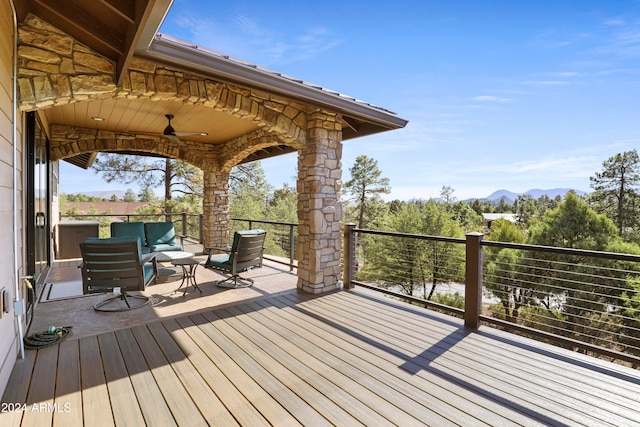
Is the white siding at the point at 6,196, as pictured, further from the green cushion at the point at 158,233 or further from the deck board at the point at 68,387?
the green cushion at the point at 158,233

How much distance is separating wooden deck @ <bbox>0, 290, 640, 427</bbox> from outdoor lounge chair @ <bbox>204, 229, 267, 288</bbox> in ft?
4.37

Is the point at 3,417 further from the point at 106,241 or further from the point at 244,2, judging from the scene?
the point at 244,2

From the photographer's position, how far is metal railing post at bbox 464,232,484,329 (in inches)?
129

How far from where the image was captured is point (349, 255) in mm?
4734

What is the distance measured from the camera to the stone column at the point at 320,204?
458 centimetres

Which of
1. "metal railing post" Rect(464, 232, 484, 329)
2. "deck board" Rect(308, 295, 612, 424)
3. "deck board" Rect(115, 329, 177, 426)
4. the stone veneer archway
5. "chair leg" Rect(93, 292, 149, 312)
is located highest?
the stone veneer archway

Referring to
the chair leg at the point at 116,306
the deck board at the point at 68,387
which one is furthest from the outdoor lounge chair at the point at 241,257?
the deck board at the point at 68,387

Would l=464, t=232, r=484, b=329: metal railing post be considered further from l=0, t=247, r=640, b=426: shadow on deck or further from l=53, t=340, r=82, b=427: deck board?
l=53, t=340, r=82, b=427: deck board

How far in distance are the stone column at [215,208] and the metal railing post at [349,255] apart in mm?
4628

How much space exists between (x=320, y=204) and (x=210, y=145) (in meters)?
4.77

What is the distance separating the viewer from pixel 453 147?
56.8m

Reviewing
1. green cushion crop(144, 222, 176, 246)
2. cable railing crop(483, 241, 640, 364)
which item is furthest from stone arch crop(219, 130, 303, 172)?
cable railing crop(483, 241, 640, 364)

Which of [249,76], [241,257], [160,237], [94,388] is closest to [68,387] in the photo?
[94,388]

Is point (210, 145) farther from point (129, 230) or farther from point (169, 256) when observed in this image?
point (169, 256)
